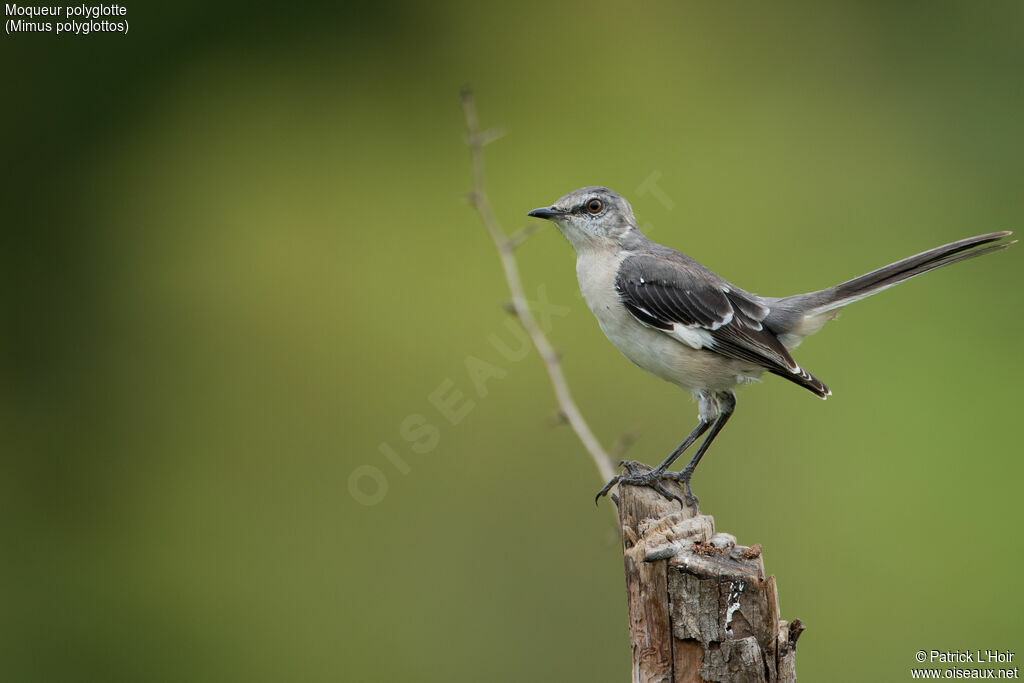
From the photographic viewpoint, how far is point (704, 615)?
2.93 m

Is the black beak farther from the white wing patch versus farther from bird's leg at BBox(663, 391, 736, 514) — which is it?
bird's leg at BBox(663, 391, 736, 514)

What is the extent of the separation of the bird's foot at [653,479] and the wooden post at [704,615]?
29.8 inches

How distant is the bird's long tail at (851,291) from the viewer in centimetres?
424

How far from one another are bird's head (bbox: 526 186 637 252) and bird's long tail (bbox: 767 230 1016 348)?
2.92ft

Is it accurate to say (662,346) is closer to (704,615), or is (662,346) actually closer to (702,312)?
(702,312)

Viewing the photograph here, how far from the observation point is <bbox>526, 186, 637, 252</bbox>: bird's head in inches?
190

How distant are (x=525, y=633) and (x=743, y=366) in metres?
2.99

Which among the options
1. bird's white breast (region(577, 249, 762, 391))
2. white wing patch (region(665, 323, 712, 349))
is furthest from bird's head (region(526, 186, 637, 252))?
white wing patch (region(665, 323, 712, 349))

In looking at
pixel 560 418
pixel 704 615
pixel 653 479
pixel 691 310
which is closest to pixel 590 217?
pixel 691 310

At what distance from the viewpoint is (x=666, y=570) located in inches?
118

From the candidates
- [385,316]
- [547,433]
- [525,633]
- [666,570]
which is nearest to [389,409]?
[385,316]

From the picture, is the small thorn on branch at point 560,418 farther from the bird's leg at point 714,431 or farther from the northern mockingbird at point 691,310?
the bird's leg at point 714,431

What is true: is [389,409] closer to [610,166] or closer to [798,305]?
[610,166]

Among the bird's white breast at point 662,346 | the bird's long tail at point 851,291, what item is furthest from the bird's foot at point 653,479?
the bird's long tail at point 851,291
